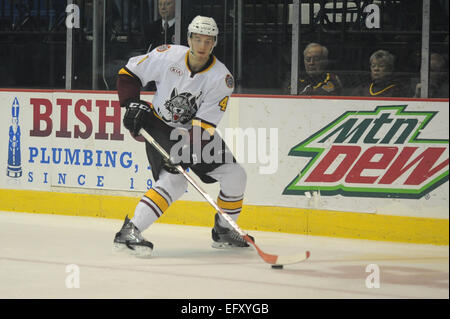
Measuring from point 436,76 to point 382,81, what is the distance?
33 centimetres

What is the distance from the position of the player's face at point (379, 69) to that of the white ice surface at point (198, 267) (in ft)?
3.43

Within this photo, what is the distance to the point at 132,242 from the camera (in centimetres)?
538

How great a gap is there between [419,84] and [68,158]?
2.48 m

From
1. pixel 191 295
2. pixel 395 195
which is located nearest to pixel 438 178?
pixel 395 195

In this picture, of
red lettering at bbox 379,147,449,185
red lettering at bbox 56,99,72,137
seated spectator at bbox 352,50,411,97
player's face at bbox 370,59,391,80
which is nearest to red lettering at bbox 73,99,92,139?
red lettering at bbox 56,99,72,137

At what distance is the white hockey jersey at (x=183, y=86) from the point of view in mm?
5703

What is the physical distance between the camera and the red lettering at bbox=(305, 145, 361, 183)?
6082 millimetres

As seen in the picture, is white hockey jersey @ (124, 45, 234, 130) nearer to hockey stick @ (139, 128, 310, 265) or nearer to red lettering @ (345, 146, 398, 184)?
hockey stick @ (139, 128, 310, 265)

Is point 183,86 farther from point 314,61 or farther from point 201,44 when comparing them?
point 314,61

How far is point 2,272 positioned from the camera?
15.7 feet

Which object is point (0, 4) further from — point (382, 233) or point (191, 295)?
point (191, 295)

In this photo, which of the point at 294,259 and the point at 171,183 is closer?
the point at 294,259

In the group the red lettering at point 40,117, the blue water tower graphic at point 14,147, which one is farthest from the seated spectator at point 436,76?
the blue water tower graphic at point 14,147

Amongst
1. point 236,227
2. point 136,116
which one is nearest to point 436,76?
point 236,227
